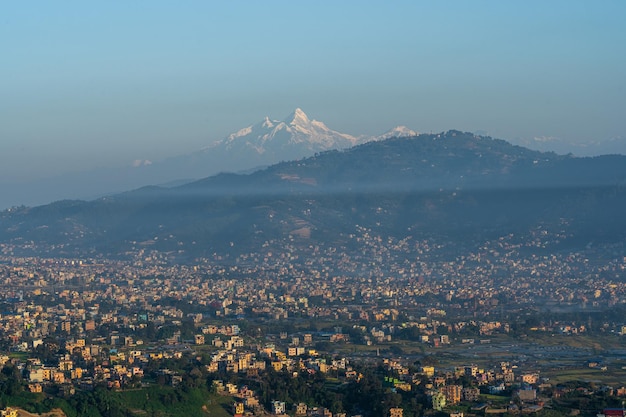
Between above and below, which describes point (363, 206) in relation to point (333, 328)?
above

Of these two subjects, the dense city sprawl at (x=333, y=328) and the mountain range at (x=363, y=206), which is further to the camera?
the mountain range at (x=363, y=206)

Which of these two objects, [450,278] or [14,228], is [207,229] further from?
[450,278]

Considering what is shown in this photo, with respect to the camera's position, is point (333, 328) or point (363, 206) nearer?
point (333, 328)

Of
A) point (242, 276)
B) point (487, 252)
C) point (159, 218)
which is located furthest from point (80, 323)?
point (159, 218)

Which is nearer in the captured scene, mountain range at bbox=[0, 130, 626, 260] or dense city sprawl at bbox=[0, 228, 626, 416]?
dense city sprawl at bbox=[0, 228, 626, 416]
